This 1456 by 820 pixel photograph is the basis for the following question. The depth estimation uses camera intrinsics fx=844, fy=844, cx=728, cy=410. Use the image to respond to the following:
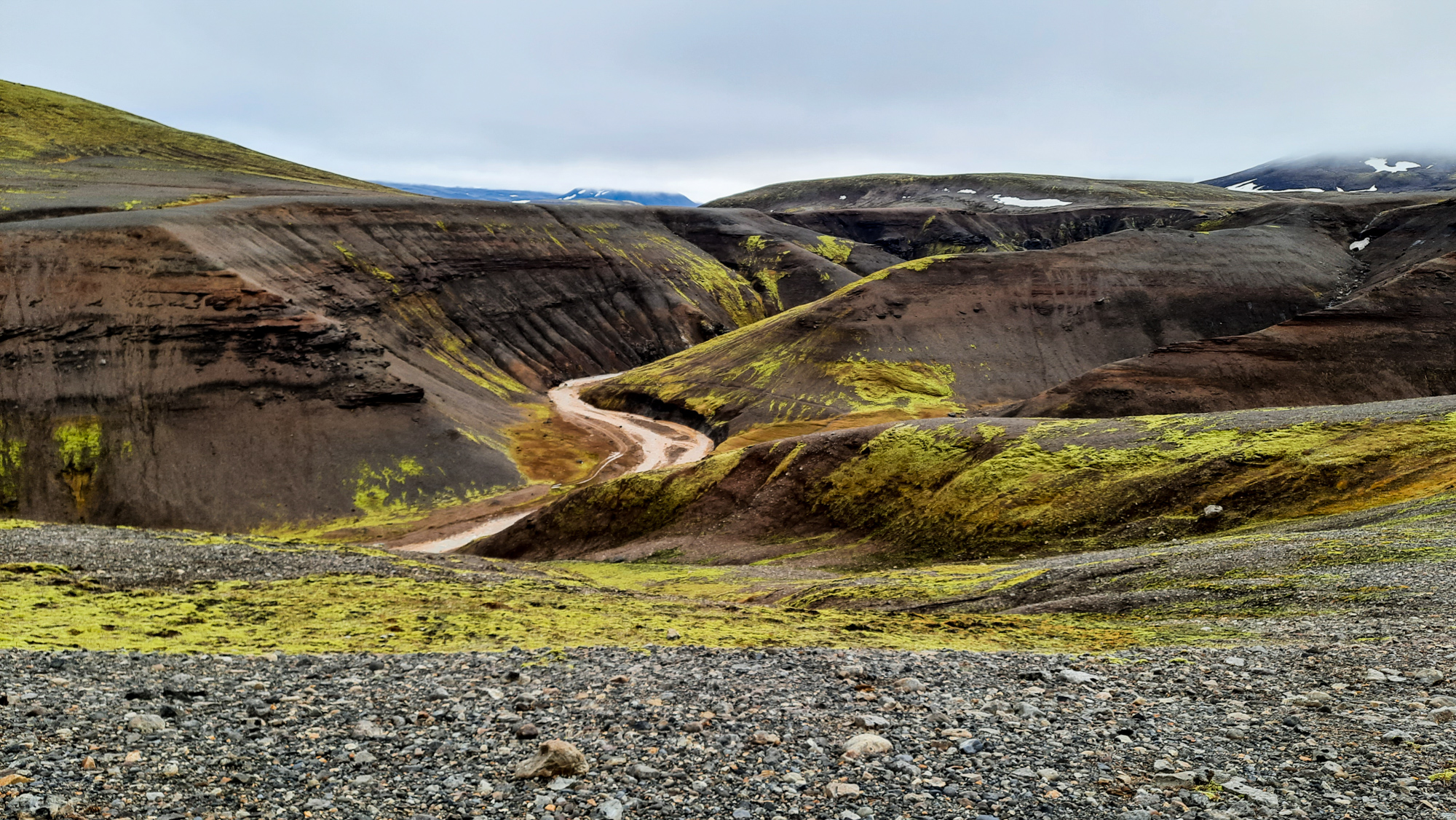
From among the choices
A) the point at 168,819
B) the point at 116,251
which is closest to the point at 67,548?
the point at 168,819

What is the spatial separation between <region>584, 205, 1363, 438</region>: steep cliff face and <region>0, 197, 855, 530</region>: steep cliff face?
23547 mm

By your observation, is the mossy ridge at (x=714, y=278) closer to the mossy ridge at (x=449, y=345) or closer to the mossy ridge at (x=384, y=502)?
the mossy ridge at (x=449, y=345)

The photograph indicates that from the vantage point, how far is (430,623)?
18000mm

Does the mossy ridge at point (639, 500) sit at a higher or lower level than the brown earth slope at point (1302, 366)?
lower

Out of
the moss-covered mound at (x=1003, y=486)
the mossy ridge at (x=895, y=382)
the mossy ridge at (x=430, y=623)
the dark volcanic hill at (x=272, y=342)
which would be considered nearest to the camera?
the mossy ridge at (x=430, y=623)

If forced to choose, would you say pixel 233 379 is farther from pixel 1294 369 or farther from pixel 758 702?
pixel 1294 369

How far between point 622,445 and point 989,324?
42.5 m

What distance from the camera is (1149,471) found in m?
33.4

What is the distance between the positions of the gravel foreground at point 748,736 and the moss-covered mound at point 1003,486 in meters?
18.7

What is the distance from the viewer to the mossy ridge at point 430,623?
15.1 m

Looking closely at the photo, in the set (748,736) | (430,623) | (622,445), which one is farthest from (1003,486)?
(622,445)

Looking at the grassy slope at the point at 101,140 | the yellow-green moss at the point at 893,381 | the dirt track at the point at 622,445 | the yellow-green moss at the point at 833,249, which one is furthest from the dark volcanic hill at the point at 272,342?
the yellow-green moss at the point at 833,249

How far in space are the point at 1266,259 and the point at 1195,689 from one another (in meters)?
103

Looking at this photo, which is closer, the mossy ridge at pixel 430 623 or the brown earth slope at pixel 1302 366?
the mossy ridge at pixel 430 623
